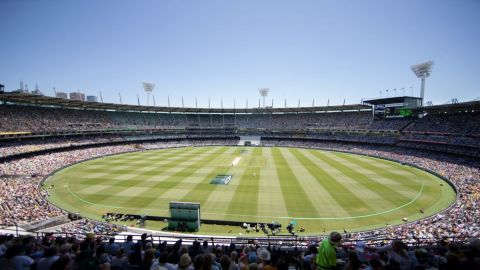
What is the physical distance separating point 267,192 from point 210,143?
53.5 m

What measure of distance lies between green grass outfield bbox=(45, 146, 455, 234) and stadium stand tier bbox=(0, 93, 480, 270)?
2386mm

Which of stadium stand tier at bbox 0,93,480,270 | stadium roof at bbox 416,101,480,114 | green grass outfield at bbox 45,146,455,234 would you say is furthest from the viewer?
stadium roof at bbox 416,101,480,114

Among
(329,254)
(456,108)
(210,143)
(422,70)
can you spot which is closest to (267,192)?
(329,254)

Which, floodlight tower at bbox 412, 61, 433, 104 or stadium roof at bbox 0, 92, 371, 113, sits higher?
Answer: floodlight tower at bbox 412, 61, 433, 104

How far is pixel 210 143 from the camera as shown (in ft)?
266

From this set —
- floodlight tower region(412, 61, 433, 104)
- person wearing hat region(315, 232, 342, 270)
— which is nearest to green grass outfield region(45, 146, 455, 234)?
person wearing hat region(315, 232, 342, 270)

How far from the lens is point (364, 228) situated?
2066cm

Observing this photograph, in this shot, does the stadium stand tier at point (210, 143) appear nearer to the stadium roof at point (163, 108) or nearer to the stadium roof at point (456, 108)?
the stadium roof at point (456, 108)

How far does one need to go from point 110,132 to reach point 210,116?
3705 cm

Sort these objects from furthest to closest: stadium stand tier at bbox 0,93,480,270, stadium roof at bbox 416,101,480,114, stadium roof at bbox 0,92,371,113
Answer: stadium roof at bbox 0,92,371,113
stadium roof at bbox 416,101,480,114
stadium stand tier at bbox 0,93,480,270

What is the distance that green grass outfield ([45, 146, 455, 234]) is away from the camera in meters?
23.2

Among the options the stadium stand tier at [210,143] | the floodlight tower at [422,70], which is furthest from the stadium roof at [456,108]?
the floodlight tower at [422,70]

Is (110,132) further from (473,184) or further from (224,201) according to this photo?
(473,184)

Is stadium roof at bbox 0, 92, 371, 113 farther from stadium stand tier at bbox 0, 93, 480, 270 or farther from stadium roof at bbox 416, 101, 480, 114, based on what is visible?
stadium roof at bbox 416, 101, 480, 114
